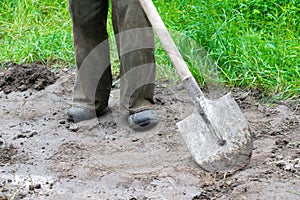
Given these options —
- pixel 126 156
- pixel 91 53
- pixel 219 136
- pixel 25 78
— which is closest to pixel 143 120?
pixel 126 156

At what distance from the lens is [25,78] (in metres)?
4.51

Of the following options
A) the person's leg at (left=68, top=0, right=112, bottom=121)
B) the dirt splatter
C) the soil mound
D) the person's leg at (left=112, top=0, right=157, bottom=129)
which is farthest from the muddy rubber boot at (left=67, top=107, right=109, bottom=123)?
the soil mound

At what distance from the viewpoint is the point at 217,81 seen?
13.5ft

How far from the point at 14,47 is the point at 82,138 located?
1.77 m

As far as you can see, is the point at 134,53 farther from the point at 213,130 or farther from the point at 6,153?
the point at 6,153

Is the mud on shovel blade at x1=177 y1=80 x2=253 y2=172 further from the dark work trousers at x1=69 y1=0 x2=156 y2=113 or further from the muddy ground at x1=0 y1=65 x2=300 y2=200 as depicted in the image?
the dark work trousers at x1=69 y1=0 x2=156 y2=113

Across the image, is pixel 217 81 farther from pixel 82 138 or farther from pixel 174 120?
pixel 82 138

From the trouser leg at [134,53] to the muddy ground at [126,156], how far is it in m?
0.19

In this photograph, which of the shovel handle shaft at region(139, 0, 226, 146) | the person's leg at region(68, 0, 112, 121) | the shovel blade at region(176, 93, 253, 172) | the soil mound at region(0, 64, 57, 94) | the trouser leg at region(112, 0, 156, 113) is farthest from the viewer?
the soil mound at region(0, 64, 57, 94)

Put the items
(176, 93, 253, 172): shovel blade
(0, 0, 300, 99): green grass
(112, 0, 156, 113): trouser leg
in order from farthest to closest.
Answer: (0, 0, 300, 99): green grass < (112, 0, 156, 113): trouser leg < (176, 93, 253, 172): shovel blade

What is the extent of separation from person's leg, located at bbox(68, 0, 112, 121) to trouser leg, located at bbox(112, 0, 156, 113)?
0.12m

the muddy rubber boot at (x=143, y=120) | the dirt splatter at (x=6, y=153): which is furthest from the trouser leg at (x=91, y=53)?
the dirt splatter at (x=6, y=153)

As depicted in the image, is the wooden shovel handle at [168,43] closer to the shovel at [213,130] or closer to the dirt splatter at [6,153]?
the shovel at [213,130]

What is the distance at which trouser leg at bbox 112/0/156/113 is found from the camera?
350cm
